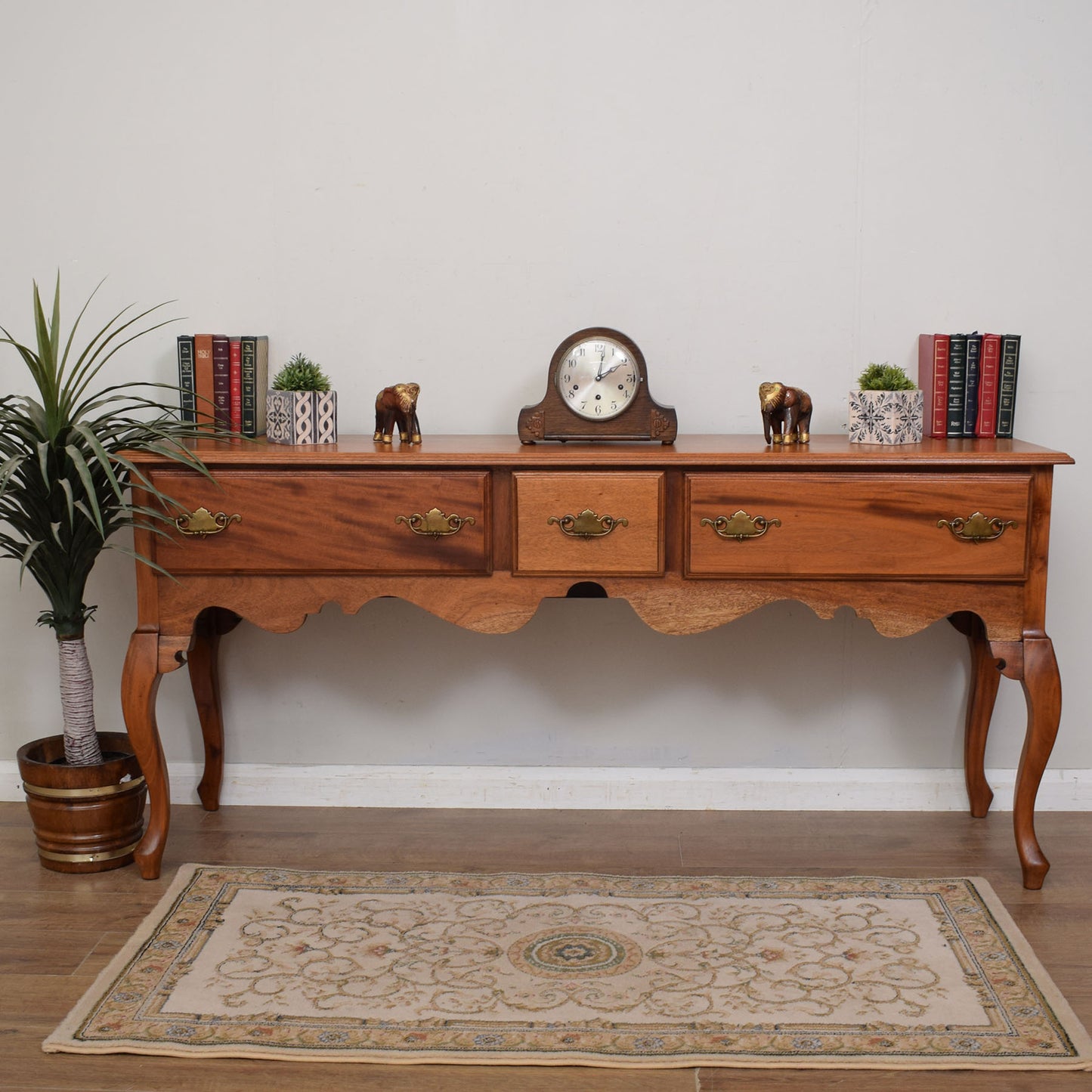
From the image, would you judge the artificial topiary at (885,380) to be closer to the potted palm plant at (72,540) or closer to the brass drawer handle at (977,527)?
the brass drawer handle at (977,527)

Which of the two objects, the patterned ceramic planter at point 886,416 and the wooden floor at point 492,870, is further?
the patterned ceramic planter at point 886,416

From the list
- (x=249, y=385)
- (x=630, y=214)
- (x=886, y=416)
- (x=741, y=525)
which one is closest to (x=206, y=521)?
(x=249, y=385)

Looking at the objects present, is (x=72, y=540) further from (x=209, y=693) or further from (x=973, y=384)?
(x=973, y=384)

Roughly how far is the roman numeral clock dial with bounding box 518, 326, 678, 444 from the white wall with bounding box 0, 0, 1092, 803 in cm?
25

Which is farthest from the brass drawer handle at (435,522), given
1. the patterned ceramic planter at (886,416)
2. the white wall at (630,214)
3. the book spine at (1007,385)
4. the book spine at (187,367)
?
the book spine at (1007,385)

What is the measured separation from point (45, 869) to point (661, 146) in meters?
1.99

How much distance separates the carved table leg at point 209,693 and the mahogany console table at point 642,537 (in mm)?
373

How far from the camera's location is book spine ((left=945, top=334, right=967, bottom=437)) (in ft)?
8.18

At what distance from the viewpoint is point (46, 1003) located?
1914 mm

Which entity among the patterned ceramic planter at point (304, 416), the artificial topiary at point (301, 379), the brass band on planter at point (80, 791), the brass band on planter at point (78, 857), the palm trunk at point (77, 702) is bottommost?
the brass band on planter at point (78, 857)

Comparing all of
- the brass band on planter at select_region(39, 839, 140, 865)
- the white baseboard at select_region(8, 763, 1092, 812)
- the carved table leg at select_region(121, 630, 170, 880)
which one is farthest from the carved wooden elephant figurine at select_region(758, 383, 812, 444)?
the brass band on planter at select_region(39, 839, 140, 865)

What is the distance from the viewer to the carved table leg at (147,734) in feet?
7.70

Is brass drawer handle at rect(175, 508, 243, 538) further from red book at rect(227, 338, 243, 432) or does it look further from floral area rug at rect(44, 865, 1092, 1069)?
floral area rug at rect(44, 865, 1092, 1069)

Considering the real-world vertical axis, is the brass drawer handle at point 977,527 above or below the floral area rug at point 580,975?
above
